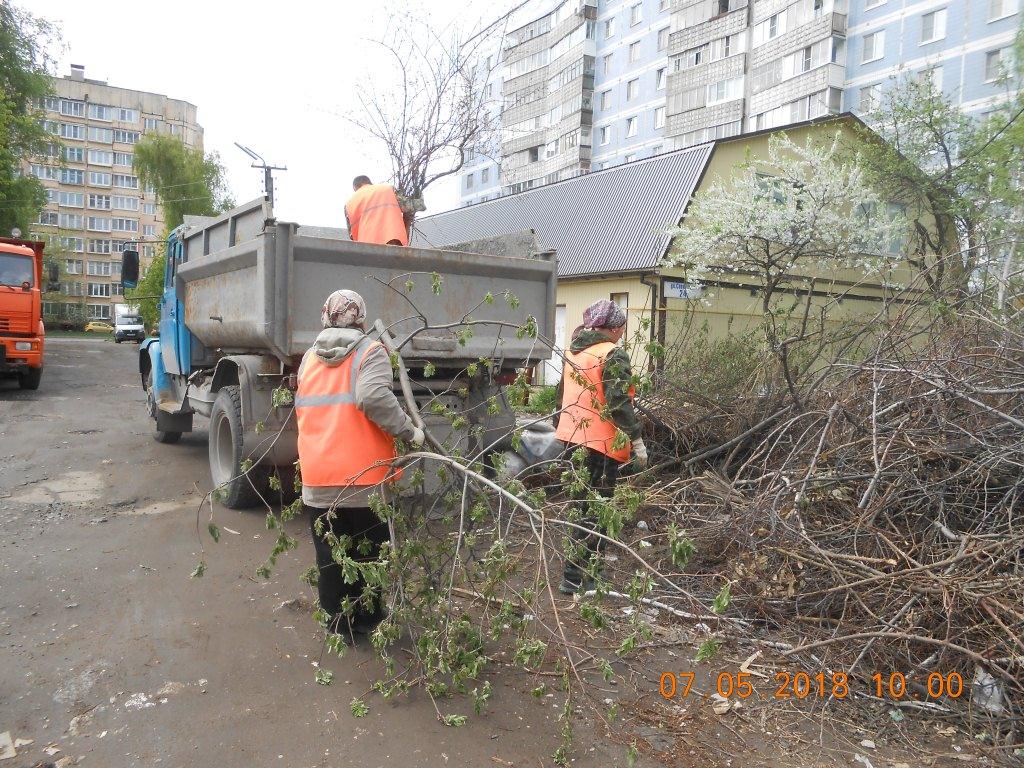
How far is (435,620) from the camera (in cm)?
308

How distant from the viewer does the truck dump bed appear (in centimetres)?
464

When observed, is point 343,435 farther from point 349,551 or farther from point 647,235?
point 647,235

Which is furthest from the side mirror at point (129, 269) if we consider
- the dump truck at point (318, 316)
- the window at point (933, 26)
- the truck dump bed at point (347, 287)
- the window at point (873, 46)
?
the window at point (873, 46)

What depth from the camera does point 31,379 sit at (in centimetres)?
1312

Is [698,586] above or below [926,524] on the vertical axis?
below

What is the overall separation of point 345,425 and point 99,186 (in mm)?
72341

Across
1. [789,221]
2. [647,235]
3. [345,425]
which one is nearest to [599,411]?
[345,425]

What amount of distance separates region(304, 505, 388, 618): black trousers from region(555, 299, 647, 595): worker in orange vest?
1.15 m

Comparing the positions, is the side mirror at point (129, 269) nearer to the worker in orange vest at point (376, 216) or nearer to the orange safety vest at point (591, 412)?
the worker in orange vest at point (376, 216)

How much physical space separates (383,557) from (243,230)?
10.4 ft

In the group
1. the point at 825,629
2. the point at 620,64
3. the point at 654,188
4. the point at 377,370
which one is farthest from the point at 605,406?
the point at 620,64

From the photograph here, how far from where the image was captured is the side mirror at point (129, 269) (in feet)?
27.4

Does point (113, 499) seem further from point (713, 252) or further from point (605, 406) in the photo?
point (713, 252)

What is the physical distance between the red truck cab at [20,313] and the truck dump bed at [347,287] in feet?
27.2
